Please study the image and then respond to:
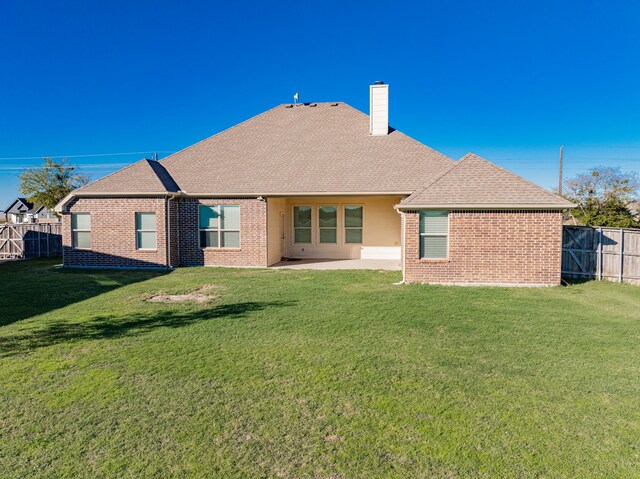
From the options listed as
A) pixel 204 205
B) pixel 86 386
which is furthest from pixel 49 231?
pixel 86 386

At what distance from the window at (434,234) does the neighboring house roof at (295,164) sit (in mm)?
1317

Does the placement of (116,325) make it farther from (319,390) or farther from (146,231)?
(146,231)

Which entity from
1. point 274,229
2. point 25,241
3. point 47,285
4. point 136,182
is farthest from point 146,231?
point 25,241

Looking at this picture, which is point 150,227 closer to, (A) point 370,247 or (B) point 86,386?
(A) point 370,247

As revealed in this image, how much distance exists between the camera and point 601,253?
1245 cm

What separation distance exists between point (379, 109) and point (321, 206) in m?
4.51

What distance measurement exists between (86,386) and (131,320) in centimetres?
307

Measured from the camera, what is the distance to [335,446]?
361cm

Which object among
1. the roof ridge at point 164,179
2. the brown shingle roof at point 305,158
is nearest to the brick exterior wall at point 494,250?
the brown shingle roof at point 305,158

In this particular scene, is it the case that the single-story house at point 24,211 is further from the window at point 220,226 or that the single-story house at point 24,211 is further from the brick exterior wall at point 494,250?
the brick exterior wall at point 494,250

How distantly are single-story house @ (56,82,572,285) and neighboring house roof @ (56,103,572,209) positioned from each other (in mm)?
62

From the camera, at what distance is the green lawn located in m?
3.43

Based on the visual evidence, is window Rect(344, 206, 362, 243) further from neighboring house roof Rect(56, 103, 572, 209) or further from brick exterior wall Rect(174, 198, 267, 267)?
brick exterior wall Rect(174, 198, 267, 267)

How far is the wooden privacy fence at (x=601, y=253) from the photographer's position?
12.0 m
